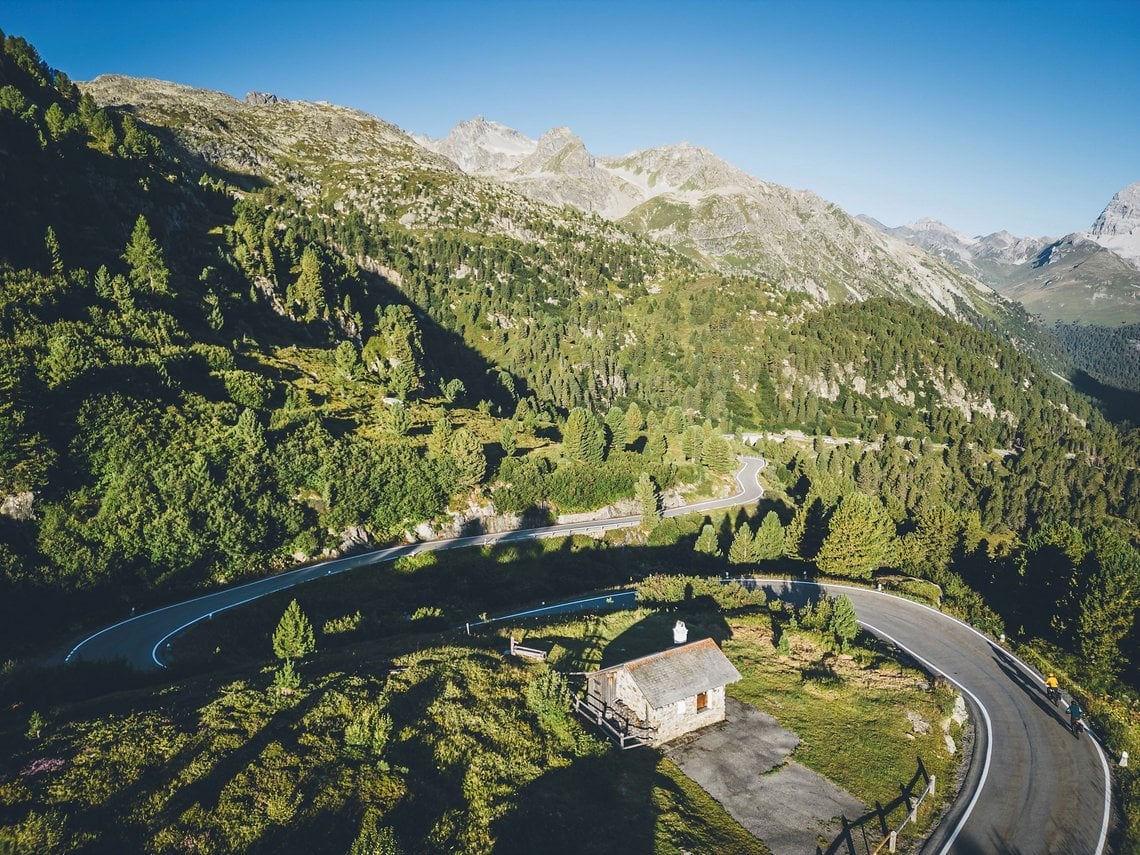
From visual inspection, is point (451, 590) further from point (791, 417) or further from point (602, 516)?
point (791, 417)

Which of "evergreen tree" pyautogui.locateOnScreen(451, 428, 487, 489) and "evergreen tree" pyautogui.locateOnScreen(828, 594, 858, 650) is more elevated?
"evergreen tree" pyautogui.locateOnScreen(451, 428, 487, 489)

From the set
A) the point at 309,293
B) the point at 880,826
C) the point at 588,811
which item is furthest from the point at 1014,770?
the point at 309,293

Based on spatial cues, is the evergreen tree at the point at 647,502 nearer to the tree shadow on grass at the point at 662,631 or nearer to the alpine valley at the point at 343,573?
the alpine valley at the point at 343,573

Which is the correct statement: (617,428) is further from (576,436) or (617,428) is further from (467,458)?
(467,458)

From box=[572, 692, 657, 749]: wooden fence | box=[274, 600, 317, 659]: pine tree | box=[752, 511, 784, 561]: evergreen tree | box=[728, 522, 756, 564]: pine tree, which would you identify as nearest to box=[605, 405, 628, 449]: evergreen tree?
box=[728, 522, 756, 564]: pine tree

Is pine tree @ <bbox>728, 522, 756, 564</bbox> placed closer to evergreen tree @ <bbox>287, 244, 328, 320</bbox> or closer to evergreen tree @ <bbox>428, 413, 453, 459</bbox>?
evergreen tree @ <bbox>428, 413, 453, 459</bbox>

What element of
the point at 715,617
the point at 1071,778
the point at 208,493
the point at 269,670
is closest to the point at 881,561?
the point at 715,617

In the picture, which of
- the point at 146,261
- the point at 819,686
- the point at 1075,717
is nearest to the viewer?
the point at 1075,717
